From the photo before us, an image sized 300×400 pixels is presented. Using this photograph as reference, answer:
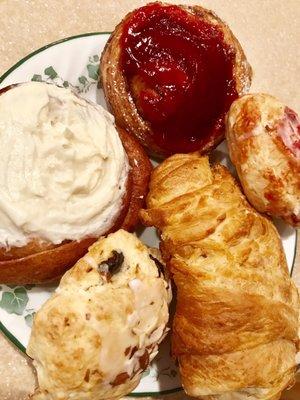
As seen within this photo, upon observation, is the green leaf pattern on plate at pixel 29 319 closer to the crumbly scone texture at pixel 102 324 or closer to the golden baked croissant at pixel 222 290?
the crumbly scone texture at pixel 102 324

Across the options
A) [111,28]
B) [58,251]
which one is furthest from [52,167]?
[111,28]

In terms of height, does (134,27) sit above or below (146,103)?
above

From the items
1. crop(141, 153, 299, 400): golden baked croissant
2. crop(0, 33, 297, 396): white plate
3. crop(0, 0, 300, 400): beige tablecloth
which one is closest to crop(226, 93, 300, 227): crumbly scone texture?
crop(141, 153, 299, 400): golden baked croissant

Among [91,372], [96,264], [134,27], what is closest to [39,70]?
[134,27]

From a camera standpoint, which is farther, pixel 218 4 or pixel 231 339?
pixel 218 4

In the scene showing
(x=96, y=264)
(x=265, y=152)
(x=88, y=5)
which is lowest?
(x=96, y=264)

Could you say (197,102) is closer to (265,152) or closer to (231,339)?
(265,152)

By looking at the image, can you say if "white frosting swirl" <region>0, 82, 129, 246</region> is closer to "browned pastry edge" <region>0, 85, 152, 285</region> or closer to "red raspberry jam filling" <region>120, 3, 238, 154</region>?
"browned pastry edge" <region>0, 85, 152, 285</region>
